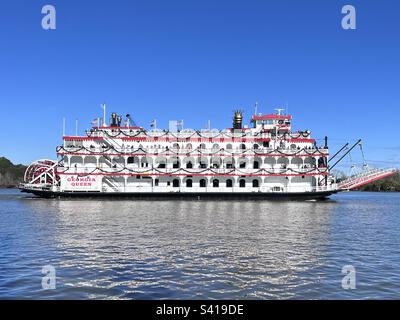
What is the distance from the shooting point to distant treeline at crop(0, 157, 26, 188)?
14975cm

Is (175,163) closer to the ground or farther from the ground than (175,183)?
farther from the ground

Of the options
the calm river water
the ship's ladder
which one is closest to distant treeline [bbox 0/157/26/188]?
the ship's ladder

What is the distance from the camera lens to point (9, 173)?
526 feet

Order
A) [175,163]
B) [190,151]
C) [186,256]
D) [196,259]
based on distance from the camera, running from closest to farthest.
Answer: [196,259] < [186,256] < [190,151] < [175,163]

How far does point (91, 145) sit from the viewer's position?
2021 inches

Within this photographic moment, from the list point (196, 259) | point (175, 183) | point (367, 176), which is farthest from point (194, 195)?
point (196, 259)

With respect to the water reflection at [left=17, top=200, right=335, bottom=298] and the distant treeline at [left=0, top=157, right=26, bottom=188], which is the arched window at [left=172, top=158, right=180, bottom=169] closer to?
the water reflection at [left=17, top=200, right=335, bottom=298]

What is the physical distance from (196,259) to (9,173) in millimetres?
164968

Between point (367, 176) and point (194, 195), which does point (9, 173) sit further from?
point (367, 176)

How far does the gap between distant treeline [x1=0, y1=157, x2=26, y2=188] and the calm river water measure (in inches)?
5440

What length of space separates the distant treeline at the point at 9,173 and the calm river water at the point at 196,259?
13816 centimetres

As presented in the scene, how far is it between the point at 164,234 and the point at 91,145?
33151mm

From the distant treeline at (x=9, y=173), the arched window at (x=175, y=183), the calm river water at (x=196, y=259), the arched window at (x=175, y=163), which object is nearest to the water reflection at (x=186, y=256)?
the calm river water at (x=196, y=259)

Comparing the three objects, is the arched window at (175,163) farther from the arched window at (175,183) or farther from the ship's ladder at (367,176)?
the ship's ladder at (367,176)
